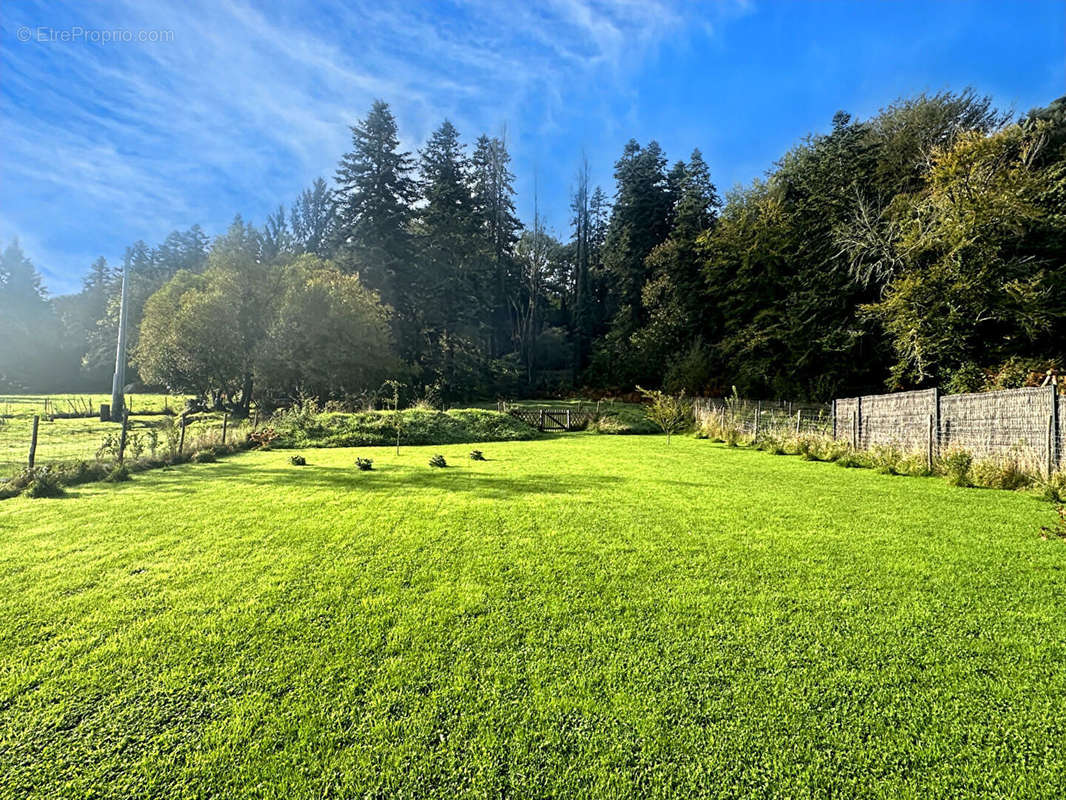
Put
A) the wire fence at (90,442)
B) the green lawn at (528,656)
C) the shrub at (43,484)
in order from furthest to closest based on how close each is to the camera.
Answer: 1. the wire fence at (90,442)
2. the shrub at (43,484)
3. the green lawn at (528,656)

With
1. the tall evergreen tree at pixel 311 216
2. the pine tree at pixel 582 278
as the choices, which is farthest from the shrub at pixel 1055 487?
the tall evergreen tree at pixel 311 216

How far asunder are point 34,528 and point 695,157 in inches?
1577

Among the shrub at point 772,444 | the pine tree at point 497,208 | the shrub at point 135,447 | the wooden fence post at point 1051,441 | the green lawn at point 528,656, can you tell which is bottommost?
the green lawn at point 528,656

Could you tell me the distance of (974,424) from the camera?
8.02 m

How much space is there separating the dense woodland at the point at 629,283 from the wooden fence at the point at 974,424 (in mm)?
6319

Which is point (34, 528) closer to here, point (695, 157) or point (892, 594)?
point (892, 594)

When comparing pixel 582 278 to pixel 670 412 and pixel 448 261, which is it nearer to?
pixel 448 261

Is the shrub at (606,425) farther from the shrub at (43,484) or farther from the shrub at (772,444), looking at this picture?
the shrub at (43,484)

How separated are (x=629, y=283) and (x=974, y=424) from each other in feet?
90.7

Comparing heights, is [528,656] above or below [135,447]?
below

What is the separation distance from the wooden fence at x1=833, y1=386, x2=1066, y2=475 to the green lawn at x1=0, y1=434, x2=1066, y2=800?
3.22 metres

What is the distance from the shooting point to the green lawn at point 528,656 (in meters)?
1.79

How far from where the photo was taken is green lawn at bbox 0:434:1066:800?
70.7 inches

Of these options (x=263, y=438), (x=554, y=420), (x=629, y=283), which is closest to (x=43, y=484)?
(x=263, y=438)
